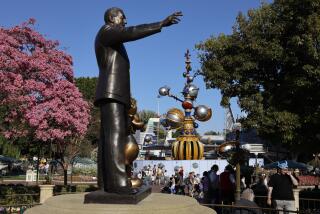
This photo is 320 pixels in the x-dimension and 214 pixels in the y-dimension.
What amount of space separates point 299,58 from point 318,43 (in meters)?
0.98

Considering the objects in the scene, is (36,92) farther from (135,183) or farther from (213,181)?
(135,183)

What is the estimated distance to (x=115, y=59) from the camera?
632 centimetres

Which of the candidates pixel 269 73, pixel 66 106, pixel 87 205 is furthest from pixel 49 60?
pixel 87 205

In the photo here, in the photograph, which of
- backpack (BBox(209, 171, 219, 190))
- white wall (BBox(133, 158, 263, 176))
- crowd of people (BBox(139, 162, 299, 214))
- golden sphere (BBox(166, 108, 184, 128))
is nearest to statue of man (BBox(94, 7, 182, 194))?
crowd of people (BBox(139, 162, 299, 214))

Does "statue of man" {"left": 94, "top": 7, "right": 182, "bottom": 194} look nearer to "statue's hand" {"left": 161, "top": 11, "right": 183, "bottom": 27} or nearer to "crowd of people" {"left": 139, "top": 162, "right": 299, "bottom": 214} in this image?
"statue's hand" {"left": 161, "top": 11, "right": 183, "bottom": 27}

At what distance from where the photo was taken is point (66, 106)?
16.9 metres

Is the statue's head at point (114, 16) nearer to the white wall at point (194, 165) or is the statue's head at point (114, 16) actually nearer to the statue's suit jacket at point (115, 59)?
the statue's suit jacket at point (115, 59)

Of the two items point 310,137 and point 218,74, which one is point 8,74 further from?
point 310,137

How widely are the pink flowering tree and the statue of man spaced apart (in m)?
9.85

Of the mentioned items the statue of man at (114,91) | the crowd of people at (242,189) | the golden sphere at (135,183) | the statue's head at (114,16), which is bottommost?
the crowd of people at (242,189)

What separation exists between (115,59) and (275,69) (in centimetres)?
1023

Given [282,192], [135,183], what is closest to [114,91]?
[135,183]

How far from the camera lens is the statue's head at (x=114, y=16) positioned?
6.39 meters

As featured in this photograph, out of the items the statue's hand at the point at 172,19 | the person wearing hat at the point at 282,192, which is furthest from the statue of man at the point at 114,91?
the person wearing hat at the point at 282,192
